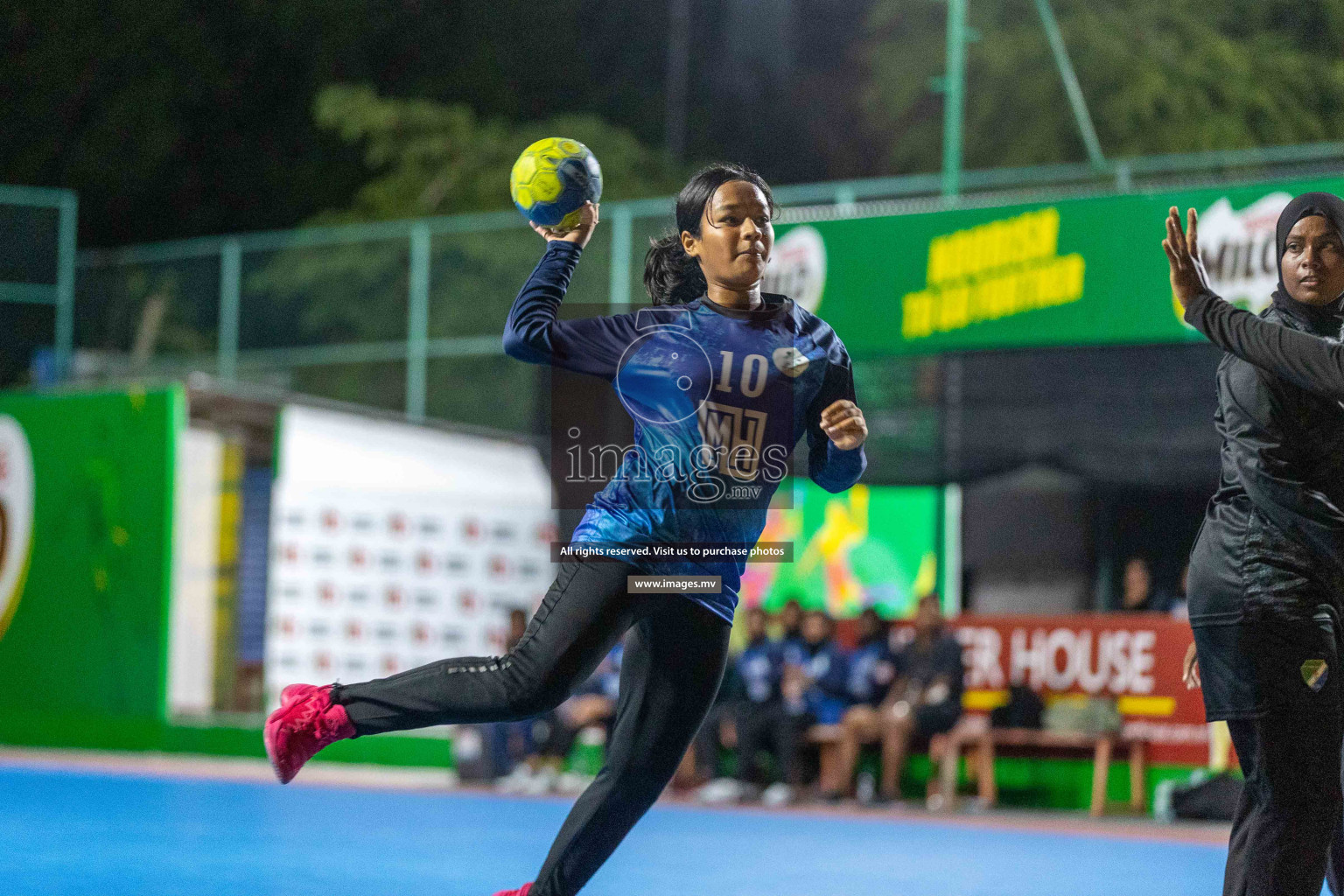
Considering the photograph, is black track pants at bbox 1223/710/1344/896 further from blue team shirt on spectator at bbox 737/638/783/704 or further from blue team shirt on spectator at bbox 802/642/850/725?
blue team shirt on spectator at bbox 737/638/783/704

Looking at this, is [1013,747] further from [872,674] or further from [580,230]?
[580,230]

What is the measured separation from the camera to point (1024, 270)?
1242 cm

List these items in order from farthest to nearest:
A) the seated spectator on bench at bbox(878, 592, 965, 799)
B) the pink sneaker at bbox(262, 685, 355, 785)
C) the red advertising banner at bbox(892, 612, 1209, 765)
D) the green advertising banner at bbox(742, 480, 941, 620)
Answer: the green advertising banner at bbox(742, 480, 941, 620) → the seated spectator on bench at bbox(878, 592, 965, 799) → the red advertising banner at bbox(892, 612, 1209, 765) → the pink sneaker at bbox(262, 685, 355, 785)

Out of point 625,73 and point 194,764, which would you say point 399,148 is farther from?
point 194,764

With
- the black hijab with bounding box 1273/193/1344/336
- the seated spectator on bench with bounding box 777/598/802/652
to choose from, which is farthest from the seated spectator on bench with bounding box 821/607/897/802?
the black hijab with bounding box 1273/193/1344/336

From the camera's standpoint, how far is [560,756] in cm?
1399

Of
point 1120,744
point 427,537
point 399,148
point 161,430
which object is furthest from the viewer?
point 399,148

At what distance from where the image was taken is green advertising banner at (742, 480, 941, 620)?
21.1 meters

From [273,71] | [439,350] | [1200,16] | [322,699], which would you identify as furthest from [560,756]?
[273,71]

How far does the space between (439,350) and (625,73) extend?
18.6m

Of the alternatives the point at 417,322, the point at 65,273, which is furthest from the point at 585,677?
the point at 65,273

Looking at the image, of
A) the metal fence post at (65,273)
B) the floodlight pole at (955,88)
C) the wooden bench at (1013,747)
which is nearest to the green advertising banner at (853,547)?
the floodlight pole at (955,88)

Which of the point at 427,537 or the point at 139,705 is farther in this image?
the point at 139,705

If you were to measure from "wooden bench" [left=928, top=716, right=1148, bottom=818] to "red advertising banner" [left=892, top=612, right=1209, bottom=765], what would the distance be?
160 millimetres
